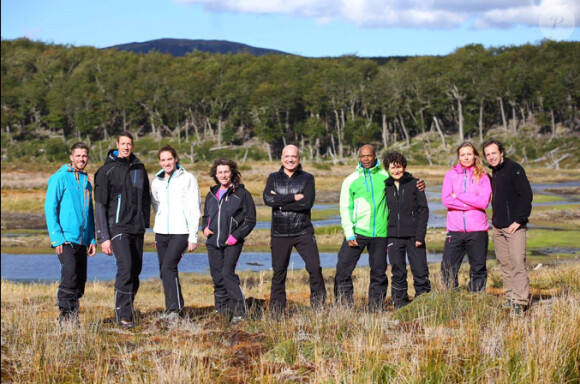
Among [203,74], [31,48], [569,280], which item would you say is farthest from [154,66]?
[569,280]

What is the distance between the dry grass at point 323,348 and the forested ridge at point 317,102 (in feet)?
216

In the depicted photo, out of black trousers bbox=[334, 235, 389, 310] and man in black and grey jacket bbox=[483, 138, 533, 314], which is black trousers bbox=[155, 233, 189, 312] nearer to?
black trousers bbox=[334, 235, 389, 310]

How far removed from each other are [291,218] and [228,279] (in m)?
1.11

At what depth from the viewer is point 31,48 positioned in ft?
525

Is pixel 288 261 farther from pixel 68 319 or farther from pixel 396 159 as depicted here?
pixel 68 319

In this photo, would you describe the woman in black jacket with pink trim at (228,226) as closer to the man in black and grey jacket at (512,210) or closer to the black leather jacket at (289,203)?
the black leather jacket at (289,203)

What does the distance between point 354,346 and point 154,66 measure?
129 metres

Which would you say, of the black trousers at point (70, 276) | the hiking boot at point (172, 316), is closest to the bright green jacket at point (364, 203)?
the hiking boot at point (172, 316)

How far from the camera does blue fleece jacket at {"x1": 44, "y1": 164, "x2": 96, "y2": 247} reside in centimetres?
875

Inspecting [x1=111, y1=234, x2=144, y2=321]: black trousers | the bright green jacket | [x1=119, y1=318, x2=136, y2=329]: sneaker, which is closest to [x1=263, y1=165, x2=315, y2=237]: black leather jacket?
the bright green jacket

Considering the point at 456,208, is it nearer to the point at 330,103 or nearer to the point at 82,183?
the point at 82,183

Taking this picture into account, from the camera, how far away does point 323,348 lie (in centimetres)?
688

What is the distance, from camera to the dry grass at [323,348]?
20.0ft

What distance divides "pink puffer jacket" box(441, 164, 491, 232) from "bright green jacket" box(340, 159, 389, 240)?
0.85 metres
